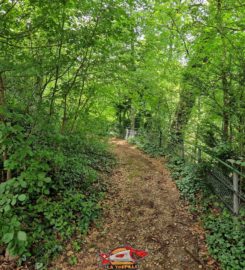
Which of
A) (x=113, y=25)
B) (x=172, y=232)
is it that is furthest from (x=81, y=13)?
(x=172, y=232)

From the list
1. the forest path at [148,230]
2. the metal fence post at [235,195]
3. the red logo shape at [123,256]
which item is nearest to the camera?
the red logo shape at [123,256]

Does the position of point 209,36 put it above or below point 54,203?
above

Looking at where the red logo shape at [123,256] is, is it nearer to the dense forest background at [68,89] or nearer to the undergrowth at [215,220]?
the dense forest background at [68,89]

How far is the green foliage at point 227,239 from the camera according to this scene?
269 centimetres

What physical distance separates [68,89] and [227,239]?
3.88 metres

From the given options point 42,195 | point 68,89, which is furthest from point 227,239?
point 68,89

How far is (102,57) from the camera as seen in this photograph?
3.83 metres

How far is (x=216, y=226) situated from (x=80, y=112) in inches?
147

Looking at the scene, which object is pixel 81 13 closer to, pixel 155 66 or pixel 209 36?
pixel 209 36

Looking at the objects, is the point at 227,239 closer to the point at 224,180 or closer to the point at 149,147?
the point at 224,180

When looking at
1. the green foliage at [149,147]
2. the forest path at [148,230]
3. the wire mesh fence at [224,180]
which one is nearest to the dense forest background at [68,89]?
the wire mesh fence at [224,180]

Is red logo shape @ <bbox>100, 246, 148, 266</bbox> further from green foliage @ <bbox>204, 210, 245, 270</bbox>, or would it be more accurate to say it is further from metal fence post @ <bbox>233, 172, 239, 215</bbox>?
metal fence post @ <bbox>233, 172, 239, 215</bbox>

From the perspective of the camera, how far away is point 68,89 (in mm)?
3734

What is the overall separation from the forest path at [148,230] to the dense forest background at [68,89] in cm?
42
